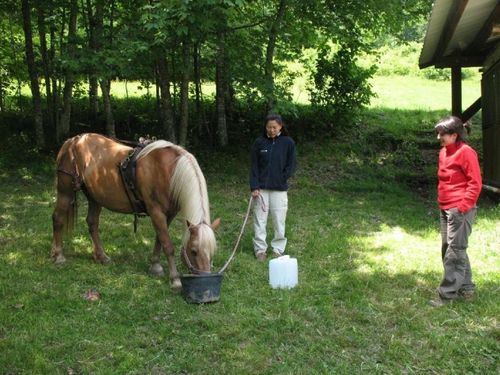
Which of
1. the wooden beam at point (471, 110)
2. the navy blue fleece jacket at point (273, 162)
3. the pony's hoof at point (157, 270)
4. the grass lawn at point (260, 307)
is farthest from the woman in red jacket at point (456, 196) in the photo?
the wooden beam at point (471, 110)

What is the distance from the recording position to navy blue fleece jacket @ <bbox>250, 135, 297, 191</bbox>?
6.21 meters

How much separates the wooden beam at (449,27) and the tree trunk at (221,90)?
13.6 feet

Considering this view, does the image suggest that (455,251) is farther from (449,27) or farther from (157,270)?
(449,27)

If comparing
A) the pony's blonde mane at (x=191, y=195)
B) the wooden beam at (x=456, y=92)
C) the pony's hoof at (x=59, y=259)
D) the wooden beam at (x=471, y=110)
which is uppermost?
the wooden beam at (x=456, y=92)

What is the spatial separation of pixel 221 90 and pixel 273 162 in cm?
596

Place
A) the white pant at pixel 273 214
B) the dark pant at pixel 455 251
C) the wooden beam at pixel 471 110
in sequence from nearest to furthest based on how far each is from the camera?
1. the dark pant at pixel 455 251
2. the white pant at pixel 273 214
3. the wooden beam at pixel 471 110

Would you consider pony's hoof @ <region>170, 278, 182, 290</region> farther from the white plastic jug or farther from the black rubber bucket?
the white plastic jug

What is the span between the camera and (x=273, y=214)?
6395 millimetres

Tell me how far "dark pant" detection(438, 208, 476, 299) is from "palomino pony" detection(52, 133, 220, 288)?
2149 mm

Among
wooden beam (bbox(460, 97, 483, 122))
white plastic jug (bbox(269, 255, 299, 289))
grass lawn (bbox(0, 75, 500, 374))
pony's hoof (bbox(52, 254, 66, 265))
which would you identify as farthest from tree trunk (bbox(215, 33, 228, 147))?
white plastic jug (bbox(269, 255, 299, 289))

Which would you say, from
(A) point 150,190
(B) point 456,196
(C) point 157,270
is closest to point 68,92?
(A) point 150,190

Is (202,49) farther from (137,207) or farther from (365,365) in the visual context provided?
(365,365)

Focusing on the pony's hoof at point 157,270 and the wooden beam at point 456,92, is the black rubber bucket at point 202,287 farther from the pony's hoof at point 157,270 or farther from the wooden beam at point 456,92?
the wooden beam at point 456,92

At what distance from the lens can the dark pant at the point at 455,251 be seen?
4.62 metres
